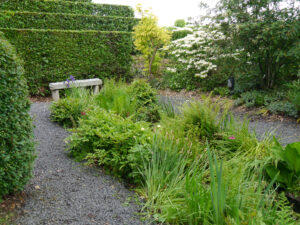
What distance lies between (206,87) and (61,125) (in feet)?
18.5

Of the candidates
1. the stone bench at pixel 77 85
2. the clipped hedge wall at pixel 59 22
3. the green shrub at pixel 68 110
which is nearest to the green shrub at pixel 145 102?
the green shrub at pixel 68 110

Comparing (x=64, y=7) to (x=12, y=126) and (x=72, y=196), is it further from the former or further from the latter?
(x=72, y=196)

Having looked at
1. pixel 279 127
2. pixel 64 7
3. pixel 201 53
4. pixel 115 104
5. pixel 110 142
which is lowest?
pixel 279 127

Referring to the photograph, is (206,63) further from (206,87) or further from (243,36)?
(243,36)

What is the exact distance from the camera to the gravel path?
2.13 m

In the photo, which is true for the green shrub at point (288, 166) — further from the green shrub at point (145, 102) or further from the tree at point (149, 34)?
the tree at point (149, 34)

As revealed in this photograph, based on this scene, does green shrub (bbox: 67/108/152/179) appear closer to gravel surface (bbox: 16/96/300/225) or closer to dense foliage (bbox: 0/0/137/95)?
gravel surface (bbox: 16/96/300/225)

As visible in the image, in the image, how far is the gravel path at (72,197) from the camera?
2.13m

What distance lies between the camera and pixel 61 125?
4527mm

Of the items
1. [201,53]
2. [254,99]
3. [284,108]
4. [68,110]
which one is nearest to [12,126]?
[68,110]

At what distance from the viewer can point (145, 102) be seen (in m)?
5.00

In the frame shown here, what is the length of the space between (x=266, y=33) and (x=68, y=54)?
209 inches

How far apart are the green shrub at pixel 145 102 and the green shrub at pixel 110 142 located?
145cm

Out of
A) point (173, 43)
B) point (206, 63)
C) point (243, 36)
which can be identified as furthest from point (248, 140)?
point (173, 43)
